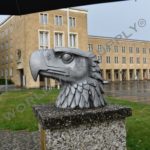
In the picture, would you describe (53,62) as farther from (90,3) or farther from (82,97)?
(90,3)

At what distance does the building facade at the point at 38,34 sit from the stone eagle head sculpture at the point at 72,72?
133ft

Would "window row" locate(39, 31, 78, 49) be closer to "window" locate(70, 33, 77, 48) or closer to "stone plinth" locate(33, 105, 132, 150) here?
"window" locate(70, 33, 77, 48)

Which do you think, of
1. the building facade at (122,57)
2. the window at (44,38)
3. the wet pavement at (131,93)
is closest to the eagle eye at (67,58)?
the wet pavement at (131,93)

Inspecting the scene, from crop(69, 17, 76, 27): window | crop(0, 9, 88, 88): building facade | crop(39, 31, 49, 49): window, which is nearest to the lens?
crop(0, 9, 88, 88): building facade

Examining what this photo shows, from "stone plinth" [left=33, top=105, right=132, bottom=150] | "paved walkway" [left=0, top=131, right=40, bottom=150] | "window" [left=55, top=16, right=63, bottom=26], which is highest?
"window" [left=55, top=16, right=63, bottom=26]

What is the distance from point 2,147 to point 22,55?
145 feet

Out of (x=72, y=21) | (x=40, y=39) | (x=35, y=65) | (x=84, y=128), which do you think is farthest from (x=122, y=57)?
(x=84, y=128)

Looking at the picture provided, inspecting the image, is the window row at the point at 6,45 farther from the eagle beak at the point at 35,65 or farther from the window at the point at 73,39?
the eagle beak at the point at 35,65

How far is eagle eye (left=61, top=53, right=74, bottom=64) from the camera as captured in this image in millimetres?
5051

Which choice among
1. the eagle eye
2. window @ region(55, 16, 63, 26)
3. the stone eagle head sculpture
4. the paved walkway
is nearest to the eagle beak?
the stone eagle head sculpture

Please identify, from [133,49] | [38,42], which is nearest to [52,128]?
[38,42]

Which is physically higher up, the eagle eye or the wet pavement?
the eagle eye

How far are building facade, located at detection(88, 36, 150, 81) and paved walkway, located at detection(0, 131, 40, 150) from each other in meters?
57.4

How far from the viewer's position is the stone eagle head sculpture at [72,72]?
4.99m
